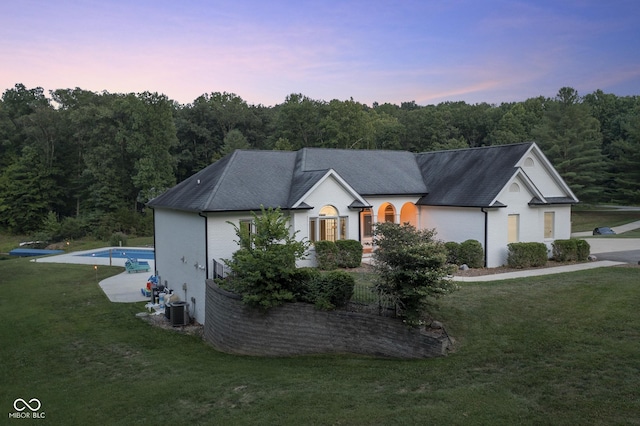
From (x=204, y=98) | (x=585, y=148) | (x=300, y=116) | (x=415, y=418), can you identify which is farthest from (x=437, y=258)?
(x=204, y=98)

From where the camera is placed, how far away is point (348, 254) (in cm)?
2109

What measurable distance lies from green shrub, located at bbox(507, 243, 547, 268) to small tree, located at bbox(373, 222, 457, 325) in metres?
9.87

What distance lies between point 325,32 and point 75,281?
20.2 m

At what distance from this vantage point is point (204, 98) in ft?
245

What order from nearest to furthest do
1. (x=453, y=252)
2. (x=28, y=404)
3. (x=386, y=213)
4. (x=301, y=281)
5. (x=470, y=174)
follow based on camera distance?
1. (x=28, y=404)
2. (x=301, y=281)
3. (x=453, y=252)
4. (x=470, y=174)
5. (x=386, y=213)

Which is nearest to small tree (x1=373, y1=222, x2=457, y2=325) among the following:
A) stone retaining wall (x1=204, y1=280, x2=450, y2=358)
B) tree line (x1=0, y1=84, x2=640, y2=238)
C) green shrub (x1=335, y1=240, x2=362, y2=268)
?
stone retaining wall (x1=204, y1=280, x2=450, y2=358)

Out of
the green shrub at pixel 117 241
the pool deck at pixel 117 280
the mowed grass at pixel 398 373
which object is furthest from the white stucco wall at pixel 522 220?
the green shrub at pixel 117 241

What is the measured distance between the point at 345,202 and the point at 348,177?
3273 mm

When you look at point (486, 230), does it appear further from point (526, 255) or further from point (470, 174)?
point (470, 174)

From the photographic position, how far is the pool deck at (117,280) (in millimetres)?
23812

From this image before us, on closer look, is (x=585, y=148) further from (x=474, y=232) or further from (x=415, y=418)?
(x=415, y=418)

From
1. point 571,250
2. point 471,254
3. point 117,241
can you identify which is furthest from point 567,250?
point 117,241

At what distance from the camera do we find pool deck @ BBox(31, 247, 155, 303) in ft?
78.1

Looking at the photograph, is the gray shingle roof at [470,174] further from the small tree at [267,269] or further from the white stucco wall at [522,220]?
the small tree at [267,269]
